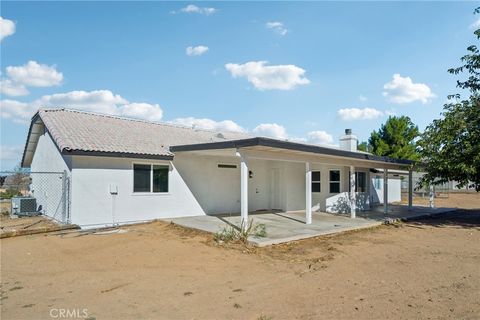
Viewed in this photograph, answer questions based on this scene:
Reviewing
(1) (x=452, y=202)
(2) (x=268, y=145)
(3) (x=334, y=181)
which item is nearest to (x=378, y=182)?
(1) (x=452, y=202)

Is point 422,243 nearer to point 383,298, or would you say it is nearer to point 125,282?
point 383,298

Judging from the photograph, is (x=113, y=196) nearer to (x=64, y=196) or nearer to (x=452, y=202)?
(x=64, y=196)

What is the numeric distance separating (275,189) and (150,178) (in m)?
6.99

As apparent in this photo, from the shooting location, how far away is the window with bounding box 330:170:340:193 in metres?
17.6

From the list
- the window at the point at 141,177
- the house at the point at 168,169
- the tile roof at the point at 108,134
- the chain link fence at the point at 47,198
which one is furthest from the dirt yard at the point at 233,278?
the tile roof at the point at 108,134

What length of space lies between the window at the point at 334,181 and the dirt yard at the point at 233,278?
682 cm

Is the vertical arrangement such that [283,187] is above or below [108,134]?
below

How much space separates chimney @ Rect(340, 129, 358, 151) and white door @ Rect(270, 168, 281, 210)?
571 centimetres

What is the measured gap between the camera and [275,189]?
1781 centimetres

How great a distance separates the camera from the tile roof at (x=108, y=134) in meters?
11.7

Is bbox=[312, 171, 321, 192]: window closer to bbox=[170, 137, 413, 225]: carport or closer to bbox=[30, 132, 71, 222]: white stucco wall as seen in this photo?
bbox=[170, 137, 413, 225]: carport

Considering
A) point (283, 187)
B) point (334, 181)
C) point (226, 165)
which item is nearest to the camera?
Answer: point (226, 165)

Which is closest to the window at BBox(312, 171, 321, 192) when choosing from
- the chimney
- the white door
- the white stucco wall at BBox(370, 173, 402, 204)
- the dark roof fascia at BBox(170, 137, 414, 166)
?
the white door

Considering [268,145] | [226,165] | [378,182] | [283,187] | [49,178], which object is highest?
[268,145]
